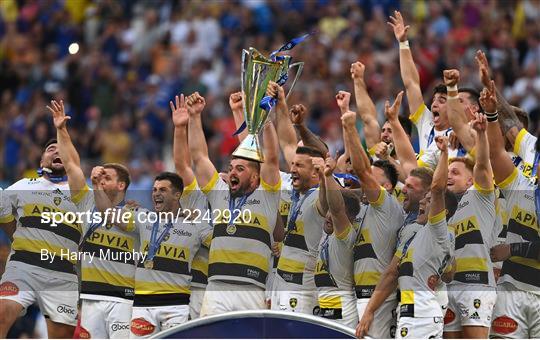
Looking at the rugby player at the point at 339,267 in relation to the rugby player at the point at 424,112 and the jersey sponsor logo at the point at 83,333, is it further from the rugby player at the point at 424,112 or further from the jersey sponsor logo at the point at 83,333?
the jersey sponsor logo at the point at 83,333

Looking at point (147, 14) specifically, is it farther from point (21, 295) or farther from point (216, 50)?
point (21, 295)

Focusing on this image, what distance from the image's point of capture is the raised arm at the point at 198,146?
14.0m

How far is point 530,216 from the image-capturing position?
1351 centimetres

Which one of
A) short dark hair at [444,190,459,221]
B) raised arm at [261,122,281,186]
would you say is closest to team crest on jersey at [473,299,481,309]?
short dark hair at [444,190,459,221]

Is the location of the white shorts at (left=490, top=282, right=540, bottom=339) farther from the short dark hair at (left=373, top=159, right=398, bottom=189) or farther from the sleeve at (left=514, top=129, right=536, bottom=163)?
the short dark hair at (left=373, top=159, right=398, bottom=189)

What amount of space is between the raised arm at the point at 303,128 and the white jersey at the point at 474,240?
5.54 ft

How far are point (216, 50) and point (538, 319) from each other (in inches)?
407

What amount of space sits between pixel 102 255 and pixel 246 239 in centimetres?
136

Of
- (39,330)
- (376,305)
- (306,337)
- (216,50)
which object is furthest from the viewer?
(216,50)

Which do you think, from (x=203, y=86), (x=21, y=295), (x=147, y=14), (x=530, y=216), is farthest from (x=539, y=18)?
(x=21, y=295)

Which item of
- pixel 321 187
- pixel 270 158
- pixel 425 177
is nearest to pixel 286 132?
pixel 270 158

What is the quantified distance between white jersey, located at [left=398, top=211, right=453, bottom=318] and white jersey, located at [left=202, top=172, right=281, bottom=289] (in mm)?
1343

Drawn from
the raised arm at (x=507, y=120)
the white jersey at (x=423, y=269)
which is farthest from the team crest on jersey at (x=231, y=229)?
the raised arm at (x=507, y=120)

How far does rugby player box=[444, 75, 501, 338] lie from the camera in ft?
43.3
